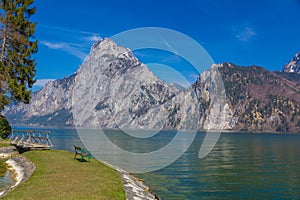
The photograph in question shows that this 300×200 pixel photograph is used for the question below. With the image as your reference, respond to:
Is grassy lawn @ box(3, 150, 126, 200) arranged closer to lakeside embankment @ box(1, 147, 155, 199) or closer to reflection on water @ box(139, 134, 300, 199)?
lakeside embankment @ box(1, 147, 155, 199)

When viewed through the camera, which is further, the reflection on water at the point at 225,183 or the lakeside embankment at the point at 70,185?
the reflection on water at the point at 225,183

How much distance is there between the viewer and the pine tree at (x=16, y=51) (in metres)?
40.3

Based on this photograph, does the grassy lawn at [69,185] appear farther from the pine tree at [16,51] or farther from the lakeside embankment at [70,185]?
the pine tree at [16,51]

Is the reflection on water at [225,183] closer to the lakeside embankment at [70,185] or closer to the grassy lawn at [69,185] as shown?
the lakeside embankment at [70,185]

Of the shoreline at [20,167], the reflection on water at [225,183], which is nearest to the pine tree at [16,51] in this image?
the shoreline at [20,167]

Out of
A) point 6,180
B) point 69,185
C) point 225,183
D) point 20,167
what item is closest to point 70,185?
point 69,185


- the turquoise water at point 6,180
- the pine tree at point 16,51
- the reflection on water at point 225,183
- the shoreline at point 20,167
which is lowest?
the reflection on water at point 225,183

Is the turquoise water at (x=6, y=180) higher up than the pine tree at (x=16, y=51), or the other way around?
the pine tree at (x=16, y=51)

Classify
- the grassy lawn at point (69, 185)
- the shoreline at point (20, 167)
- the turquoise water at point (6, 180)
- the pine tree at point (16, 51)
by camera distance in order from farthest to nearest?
the pine tree at point (16, 51) < the shoreline at point (20, 167) < the turquoise water at point (6, 180) < the grassy lawn at point (69, 185)

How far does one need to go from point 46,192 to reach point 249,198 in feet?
65.6

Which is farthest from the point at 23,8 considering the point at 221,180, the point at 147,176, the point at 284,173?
the point at 284,173

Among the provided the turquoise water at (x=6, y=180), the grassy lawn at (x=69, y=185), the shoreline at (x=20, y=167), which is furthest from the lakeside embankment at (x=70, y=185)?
the turquoise water at (x=6, y=180)

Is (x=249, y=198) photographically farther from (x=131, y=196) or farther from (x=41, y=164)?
(x=41, y=164)

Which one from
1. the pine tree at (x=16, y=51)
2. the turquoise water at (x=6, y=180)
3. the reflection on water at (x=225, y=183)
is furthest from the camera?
the pine tree at (x=16, y=51)
